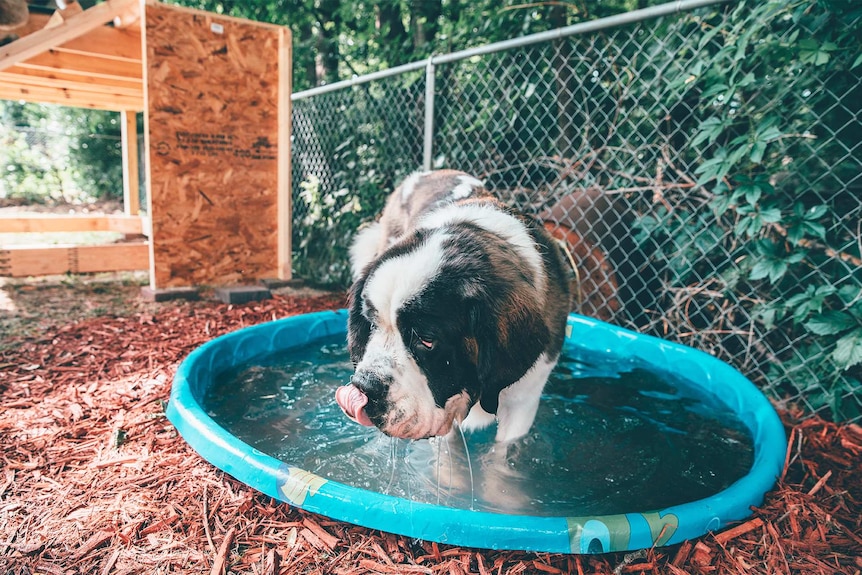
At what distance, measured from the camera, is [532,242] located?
2131mm

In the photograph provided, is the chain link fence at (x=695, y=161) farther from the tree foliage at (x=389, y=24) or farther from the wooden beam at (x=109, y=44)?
the wooden beam at (x=109, y=44)

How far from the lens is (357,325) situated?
6.37 feet

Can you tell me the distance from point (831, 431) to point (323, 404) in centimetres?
264

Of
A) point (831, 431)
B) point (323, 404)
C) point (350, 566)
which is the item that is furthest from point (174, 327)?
point (831, 431)

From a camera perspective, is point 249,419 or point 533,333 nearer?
point 533,333

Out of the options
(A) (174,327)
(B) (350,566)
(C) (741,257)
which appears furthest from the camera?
(A) (174,327)

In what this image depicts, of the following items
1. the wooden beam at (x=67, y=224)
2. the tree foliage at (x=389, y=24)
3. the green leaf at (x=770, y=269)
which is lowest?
the wooden beam at (x=67, y=224)

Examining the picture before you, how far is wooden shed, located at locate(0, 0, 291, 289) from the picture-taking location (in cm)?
435

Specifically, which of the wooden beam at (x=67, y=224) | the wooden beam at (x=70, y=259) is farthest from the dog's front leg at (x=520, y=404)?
the wooden beam at (x=67, y=224)

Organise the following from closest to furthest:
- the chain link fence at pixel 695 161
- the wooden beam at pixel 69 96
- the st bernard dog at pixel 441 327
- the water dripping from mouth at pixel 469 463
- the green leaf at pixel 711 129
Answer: the st bernard dog at pixel 441 327, the water dripping from mouth at pixel 469 463, the chain link fence at pixel 695 161, the green leaf at pixel 711 129, the wooden beam at pixel 69 96

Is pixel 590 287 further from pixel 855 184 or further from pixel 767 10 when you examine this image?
pixel 767 10

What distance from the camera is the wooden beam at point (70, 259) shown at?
465cm

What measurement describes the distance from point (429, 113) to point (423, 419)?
11.0 ft

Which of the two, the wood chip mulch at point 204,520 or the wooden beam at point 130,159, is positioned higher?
the wooden beam at point 130,159
